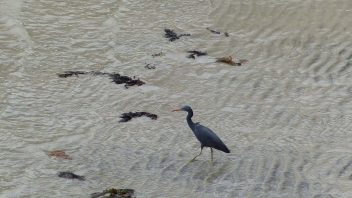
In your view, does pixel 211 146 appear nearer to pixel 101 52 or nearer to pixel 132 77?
pixel 132 77

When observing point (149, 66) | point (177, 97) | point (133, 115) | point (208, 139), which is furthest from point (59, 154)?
point (149, 66)

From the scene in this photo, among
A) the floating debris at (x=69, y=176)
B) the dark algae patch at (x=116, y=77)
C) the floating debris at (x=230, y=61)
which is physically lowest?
the floating debris at (x=69, y=176)

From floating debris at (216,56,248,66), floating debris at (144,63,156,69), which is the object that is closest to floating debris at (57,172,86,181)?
floating debris at (144,63,156,69)

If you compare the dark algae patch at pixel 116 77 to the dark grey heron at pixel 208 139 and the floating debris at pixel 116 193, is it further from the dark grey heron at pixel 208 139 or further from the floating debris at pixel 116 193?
the floating debris at pixel 116 193

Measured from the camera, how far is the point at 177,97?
17766mm

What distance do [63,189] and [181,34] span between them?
912 centimetres

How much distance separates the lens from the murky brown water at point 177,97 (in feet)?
45.8

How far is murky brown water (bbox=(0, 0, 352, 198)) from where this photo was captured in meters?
14.0

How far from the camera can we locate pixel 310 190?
13664mm

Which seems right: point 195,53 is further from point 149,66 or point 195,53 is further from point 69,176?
point 69,176

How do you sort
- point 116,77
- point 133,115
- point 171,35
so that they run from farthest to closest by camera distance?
point 171,35
point 116,77
point 133,115

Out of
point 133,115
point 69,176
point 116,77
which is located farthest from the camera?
point 116,77

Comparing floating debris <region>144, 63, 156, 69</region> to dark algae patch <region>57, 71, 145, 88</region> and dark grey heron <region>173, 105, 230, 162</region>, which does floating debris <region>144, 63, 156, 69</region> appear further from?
dark grey heron <region>173, 105, 230, 162</region>

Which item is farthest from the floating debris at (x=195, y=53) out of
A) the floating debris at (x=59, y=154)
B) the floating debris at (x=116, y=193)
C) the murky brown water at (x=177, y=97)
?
the floating debris at (x=116, y=193)
